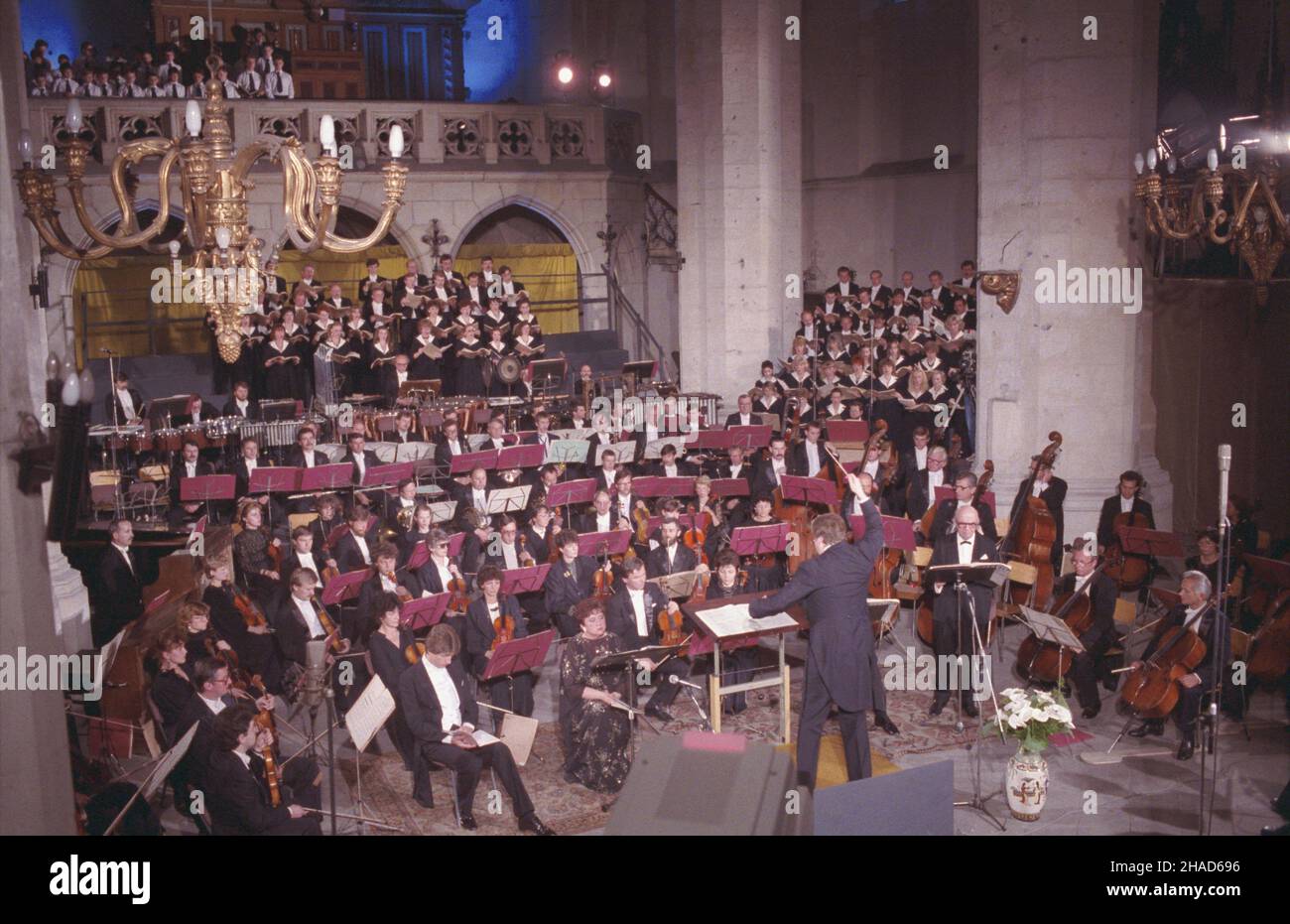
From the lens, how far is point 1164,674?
28.9ft

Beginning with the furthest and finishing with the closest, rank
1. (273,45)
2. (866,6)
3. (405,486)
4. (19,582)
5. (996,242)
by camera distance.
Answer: (866,6) → (273,45) → (996,242) → (405,486) → (19,582)

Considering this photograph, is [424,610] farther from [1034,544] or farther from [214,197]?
[1034,544]

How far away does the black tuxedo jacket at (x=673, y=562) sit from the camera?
1073 centimetres

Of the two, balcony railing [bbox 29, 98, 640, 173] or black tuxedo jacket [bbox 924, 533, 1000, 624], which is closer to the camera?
black tuxedo jacket [bbox 924, 533, 1000, 624]

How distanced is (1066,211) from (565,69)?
13.8 metres

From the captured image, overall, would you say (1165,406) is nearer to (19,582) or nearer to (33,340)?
(33,340)

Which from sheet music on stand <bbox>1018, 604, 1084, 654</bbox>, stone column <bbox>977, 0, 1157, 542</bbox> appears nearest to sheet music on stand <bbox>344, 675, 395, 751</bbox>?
sheet music on stand <bbox>1018, 604, 1084, 654</bbox>

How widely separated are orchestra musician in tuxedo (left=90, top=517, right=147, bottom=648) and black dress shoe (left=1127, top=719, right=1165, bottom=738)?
745 centimetres

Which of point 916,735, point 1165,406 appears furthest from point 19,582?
point 1165,406

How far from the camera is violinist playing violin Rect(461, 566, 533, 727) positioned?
943cm

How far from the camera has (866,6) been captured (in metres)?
23.1

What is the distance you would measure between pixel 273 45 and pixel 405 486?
11.5 meters

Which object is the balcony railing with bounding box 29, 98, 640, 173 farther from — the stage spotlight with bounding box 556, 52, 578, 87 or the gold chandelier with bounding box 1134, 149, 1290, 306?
the gold chandelier with bounding box 1134, 149, 1290, 306

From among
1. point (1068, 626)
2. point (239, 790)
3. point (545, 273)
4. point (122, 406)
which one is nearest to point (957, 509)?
point (1068, 626)
